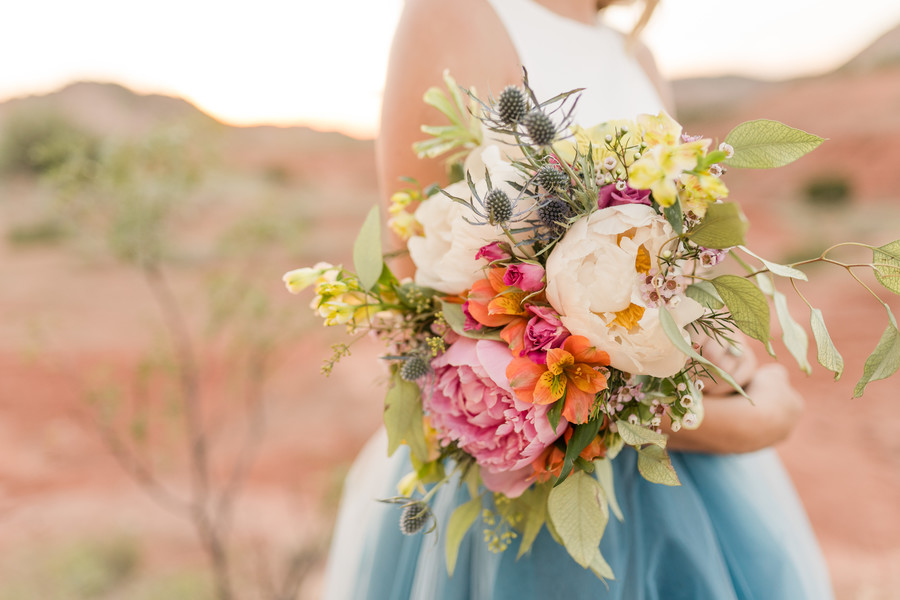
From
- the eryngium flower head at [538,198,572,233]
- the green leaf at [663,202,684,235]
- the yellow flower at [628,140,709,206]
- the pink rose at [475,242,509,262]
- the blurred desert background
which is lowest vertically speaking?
the blurred desert background

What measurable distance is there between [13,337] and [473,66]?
8.45 m

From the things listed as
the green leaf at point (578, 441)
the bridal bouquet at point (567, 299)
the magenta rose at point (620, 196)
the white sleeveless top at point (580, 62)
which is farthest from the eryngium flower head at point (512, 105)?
the white sleeveless top at point (580, 62)

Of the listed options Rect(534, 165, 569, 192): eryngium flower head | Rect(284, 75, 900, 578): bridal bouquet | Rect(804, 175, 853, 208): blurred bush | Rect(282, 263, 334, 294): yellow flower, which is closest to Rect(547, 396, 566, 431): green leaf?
Rect(284, 75, 900, 578): bridal bouquet

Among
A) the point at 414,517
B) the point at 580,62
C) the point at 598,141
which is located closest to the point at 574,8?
the point at 580,62

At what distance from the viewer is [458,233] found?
2.19 feet

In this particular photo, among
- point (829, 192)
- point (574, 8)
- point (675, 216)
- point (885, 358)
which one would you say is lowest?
point (829, 192)

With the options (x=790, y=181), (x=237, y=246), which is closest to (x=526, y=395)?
(x=237, y=246)

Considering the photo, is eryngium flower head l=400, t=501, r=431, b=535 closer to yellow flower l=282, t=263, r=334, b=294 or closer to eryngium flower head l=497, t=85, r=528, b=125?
yellow flower l=282, t=263, r=334, b=294

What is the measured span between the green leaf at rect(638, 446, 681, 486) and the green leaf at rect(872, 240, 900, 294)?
0.27m

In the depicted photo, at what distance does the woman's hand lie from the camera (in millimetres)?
878

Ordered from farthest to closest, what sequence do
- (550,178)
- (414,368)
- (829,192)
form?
(829,192), (414,368), (550,178)

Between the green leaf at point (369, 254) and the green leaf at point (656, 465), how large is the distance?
0.36 meters

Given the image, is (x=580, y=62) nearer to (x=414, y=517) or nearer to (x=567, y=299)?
(x=567, y=299)

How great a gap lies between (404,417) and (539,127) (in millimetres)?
394
